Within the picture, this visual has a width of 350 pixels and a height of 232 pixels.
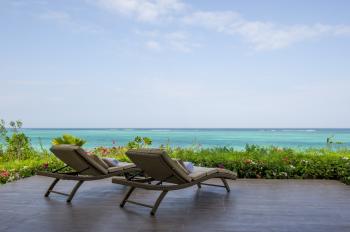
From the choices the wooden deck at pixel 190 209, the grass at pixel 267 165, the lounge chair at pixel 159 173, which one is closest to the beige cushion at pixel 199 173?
the lounge chair at pixel 159 173

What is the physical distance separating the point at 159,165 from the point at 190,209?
0.68 metres

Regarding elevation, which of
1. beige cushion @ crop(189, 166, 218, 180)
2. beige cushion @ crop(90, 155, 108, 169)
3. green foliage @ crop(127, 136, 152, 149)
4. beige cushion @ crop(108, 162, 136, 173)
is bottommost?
beige cushion @ crop(108, 162, 136, 173)

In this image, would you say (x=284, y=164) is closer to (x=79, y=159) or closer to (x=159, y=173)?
(x=159, y=173)

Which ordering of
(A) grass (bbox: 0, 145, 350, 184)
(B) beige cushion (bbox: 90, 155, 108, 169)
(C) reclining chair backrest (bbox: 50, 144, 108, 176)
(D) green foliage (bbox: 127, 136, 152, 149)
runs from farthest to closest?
(D) green foliage (bbox: 127, 136, 152, 149) < (A) grass (bbox: 0, 145, 350, 184) < (B) beige cushion (bbox: 90, 155, 108, 169) < (C) reclining chair backrest (bbox: 50, 144, 108, 176)

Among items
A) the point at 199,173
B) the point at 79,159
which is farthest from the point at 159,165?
the point at 79,159

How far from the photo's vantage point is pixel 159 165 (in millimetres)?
5770

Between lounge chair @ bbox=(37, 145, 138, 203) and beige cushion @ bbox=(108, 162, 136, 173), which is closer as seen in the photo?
lounge chair @ bbox=(37, 145, 138, 203)

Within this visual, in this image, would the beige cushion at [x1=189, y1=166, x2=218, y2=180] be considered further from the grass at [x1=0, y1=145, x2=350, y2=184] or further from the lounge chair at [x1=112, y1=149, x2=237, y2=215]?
the grass at [x1=0, y1=145, x2=350, y2=184]

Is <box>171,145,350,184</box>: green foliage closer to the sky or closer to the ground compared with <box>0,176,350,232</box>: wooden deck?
closer to the sky

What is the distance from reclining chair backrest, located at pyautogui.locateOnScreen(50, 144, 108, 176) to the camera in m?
6.32

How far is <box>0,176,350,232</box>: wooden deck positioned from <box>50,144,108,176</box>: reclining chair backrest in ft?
1.24

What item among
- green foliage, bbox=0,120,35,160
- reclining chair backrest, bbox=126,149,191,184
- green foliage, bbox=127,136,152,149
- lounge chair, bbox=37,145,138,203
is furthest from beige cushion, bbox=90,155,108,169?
green foliage, bbox=0,120,35,160

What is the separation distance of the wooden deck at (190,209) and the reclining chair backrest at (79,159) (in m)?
0.38

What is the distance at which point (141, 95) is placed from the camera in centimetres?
3684
